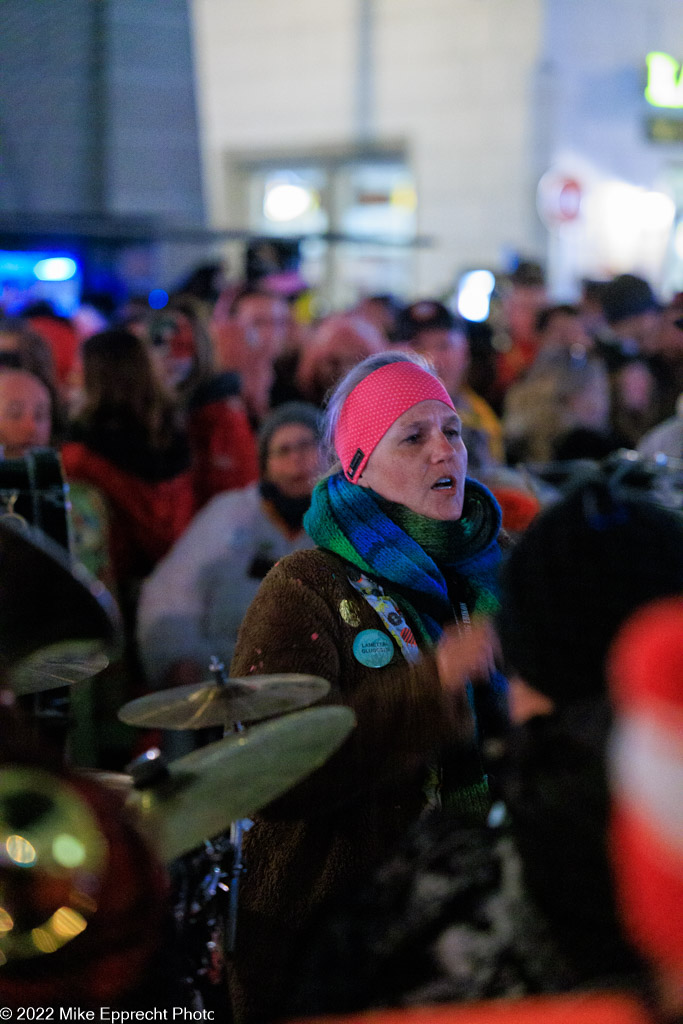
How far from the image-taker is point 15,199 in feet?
26.8

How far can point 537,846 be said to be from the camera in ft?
3.85

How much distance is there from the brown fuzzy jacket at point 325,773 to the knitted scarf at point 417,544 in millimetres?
62

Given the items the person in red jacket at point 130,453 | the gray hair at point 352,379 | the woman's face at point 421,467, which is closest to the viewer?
the woman's face at point 421,467

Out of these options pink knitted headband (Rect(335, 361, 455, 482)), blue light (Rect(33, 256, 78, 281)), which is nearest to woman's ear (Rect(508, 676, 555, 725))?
pink knitted headband (Rect(335, 361, 455, 482))

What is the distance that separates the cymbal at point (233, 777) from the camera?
56.2 inches

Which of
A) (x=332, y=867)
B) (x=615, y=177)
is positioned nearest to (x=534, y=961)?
(x=332, y=867)

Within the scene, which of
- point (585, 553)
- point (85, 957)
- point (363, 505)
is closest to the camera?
point (85, 957)

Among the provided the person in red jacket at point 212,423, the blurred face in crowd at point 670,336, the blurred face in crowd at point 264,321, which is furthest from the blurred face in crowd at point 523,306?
the person in red jacket at point 212,423

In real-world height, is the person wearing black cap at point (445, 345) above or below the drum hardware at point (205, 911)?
above

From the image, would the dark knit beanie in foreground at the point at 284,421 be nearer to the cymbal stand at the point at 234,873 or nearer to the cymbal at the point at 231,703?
the cymbal stand at the point at 234,873

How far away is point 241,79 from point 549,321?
34.6 ft

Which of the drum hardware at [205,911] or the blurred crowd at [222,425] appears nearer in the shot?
the drum hardware at [205,911]

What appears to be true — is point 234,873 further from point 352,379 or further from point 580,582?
point 580,582

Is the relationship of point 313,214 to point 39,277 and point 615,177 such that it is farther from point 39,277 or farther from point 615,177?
point 39,277
